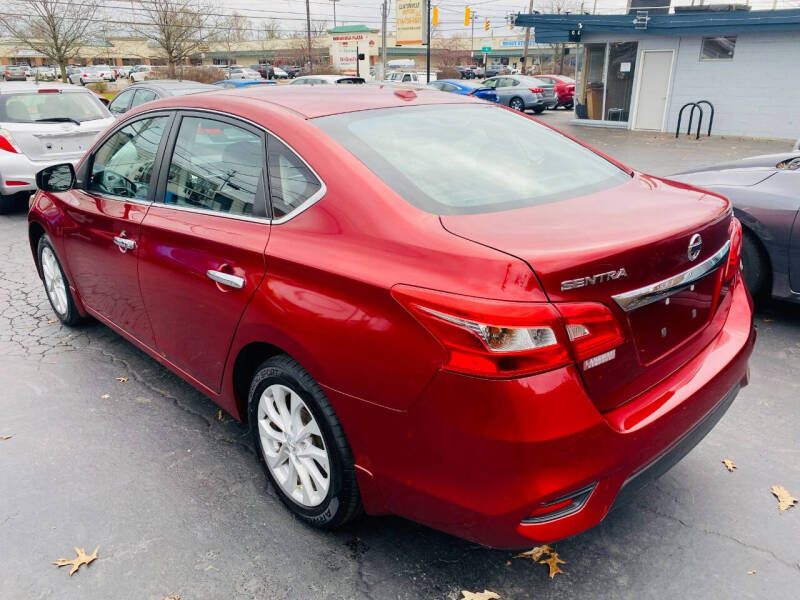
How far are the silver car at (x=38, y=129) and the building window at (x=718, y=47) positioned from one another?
1539 cm

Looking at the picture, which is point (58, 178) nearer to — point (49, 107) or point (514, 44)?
point (49, 107)

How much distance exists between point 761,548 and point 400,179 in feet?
6.51

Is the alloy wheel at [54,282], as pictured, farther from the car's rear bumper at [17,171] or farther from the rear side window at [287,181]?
the car's rear bumper at [17,171]

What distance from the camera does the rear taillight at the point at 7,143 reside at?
27.0 feet

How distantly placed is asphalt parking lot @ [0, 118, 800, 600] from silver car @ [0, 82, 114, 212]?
559 centimetres

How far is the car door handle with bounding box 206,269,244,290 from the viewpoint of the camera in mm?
2511

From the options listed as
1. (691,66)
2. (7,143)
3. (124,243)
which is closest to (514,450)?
(124,243)

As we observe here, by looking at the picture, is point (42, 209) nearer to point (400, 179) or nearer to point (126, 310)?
point (126, 310)

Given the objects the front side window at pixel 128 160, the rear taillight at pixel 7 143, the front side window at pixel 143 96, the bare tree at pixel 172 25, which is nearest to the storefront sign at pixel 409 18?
the bare tree at pixel 172 25

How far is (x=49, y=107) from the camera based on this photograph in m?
8.76

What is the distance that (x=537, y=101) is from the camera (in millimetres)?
23844

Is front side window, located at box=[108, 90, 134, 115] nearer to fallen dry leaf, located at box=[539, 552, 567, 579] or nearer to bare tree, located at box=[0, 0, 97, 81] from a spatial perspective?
fallen dry leaf, located at box=[539, 552, 567, 579]

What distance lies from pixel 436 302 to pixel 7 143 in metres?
8.53

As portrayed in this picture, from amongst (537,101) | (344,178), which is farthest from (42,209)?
(537,101)
